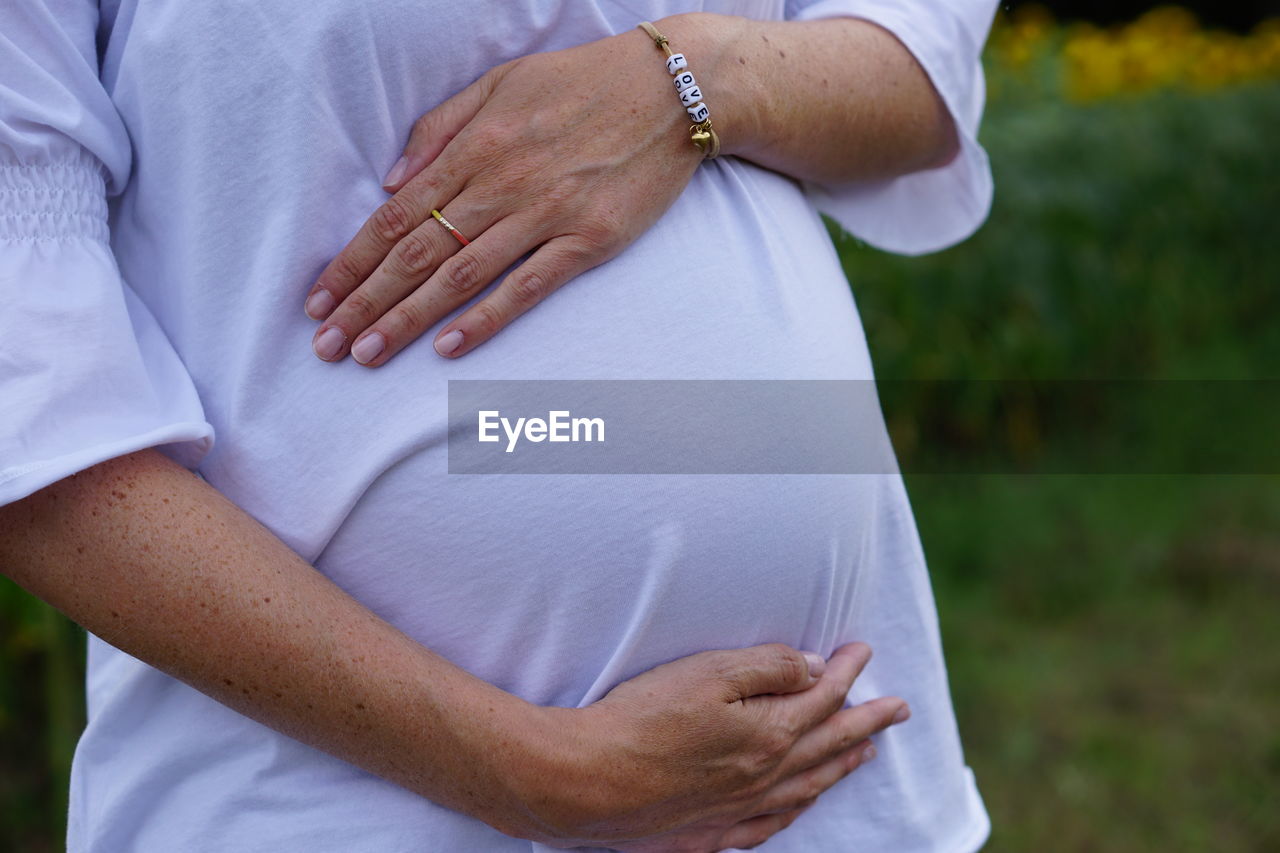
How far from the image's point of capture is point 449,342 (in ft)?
3.19

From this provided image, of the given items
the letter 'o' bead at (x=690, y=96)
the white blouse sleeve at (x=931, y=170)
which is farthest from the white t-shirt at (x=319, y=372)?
the white blouse sleeve at (x=931, y=170)

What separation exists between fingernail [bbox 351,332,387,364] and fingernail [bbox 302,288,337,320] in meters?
0.04

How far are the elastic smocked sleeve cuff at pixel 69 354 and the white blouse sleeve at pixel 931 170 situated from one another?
2.40 ft

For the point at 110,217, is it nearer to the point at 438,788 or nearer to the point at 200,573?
the point at 200,573

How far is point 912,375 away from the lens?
11.9 feet

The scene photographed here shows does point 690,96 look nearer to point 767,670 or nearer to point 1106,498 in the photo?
point 767,670

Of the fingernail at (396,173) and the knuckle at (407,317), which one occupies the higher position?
the fingernail at (396,173)

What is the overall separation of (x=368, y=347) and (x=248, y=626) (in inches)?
9.4

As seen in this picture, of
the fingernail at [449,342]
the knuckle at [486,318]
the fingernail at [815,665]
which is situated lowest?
the fingernail at [815,665]

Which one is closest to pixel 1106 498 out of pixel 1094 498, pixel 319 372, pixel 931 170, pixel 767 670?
pixel 1094 498

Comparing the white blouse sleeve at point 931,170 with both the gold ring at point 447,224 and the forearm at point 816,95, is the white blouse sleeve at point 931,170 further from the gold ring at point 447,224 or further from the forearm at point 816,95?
the gold ring at point 447,224

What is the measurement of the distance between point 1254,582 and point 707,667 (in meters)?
2.82

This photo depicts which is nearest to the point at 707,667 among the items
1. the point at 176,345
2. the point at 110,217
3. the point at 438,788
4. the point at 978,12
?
the point at 438,788

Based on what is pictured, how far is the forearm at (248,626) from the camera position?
0.87m
